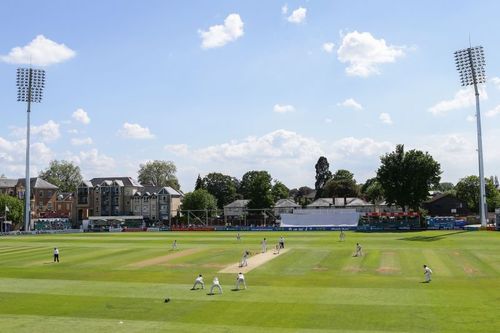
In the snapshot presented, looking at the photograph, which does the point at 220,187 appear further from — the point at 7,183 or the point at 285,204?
the point at 7,183

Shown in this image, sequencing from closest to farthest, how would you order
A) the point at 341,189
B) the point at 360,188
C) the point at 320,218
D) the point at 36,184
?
1. the point at 320,218
2. the point at 36,184
3. the point at 341,189
4. the point at 360,188

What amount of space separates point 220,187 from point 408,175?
8874 cm

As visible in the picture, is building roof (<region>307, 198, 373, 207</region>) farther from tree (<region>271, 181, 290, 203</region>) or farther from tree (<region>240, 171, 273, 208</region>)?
tree (<region>271, 181, 290, 203</region>)

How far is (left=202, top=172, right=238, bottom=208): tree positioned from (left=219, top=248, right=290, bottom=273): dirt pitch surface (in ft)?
399

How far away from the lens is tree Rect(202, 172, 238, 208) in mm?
183625

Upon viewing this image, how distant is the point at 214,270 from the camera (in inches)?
1874

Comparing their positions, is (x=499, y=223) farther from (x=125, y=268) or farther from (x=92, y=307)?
(x=92, y=307)

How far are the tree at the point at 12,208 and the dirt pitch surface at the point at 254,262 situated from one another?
86365 mm

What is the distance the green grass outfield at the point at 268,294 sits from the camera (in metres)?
26.2

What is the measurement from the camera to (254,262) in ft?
170

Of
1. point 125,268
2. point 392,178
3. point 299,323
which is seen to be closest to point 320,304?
point 299,323

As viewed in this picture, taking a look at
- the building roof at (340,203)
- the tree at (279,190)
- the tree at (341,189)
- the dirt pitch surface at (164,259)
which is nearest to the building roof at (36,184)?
the tree at (279,190)

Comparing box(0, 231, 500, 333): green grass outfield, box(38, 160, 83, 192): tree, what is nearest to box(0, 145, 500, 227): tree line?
box(38, 160, 83, 192): tree

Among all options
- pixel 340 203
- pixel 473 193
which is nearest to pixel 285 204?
pixel 340 203
